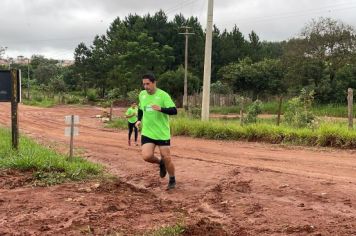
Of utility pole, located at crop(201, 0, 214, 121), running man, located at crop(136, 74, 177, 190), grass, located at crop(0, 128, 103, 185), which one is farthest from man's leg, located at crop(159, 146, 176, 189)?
utility pole, located at crop(201, 0, 214, 121)

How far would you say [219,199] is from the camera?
7062 millimetres

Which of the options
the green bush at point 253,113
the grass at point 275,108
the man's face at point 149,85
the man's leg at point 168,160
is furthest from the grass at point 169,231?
the grass at point 275,108

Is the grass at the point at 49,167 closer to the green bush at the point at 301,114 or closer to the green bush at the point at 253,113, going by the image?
the green bush at the point at 301,114

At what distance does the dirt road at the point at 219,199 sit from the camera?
5703mm

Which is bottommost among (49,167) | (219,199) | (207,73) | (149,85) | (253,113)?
(219,199)

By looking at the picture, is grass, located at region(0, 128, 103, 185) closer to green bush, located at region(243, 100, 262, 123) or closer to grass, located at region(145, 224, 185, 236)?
grass, located at region(145, 224, 185, 236)

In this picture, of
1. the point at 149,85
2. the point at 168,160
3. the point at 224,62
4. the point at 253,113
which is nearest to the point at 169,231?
the point at 168,160

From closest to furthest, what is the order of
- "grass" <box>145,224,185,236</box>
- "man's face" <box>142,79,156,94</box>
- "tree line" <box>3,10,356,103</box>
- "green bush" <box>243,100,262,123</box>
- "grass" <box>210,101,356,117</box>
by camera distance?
"grass" <box>145,224,185,236</box> → "man's face" <box>142,79,156,94</box> → "green bush" <box>243,100,262,123</box> → "grass" <box>210,101,356,117</box> → "tree line" <box>3,10,356,103</box>

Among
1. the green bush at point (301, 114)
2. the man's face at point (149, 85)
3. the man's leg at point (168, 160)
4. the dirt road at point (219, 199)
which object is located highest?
the man's face at point (149, 85)

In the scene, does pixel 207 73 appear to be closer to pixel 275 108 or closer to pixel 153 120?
pixel 153 120

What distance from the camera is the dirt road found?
5.70 meters

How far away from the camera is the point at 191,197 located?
732 cm

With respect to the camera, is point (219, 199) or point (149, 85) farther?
point (149, 85)

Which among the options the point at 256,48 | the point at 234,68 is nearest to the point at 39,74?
the point at 256,48
